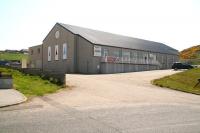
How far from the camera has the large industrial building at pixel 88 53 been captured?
51000 millimetres

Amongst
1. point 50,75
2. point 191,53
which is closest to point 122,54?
point 50,75

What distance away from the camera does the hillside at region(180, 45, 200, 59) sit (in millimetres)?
103100

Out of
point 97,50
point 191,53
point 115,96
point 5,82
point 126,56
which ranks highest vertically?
point 191,53

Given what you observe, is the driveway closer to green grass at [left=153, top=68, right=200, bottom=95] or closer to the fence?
the fence

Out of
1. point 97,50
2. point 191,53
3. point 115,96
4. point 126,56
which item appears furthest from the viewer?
point 191,53

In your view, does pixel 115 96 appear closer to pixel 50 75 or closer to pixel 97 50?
pixel 50 75

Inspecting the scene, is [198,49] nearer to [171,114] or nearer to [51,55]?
[51,55]

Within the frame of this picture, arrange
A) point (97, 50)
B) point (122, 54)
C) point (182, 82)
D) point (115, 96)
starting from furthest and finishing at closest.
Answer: point (122, 54)
point (97, 50)
point (182, 82)
point (115, 96)

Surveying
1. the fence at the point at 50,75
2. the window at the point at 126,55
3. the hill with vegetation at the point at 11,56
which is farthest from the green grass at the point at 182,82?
the hill with vegetation at the point at 11,56

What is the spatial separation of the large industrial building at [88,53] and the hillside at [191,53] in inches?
1571

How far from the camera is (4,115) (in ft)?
40.8

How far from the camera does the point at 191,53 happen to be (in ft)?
358

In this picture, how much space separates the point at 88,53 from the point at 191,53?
222 feet

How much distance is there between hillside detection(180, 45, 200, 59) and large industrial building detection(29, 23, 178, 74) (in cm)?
3989
